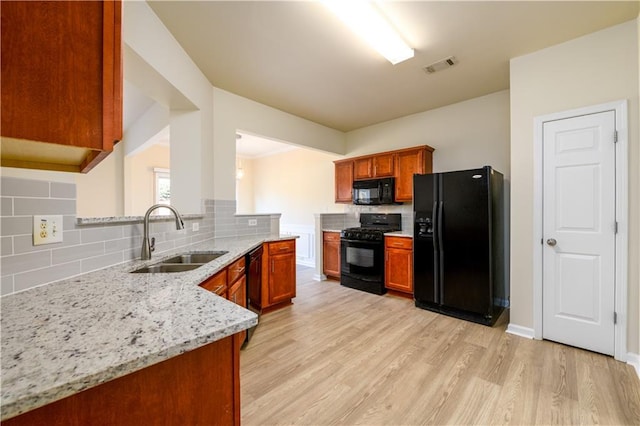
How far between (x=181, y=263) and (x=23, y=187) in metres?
1.12

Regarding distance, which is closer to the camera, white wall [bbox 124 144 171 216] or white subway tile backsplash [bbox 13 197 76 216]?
white subway tile backsplash [bbox 13 197 76 216]

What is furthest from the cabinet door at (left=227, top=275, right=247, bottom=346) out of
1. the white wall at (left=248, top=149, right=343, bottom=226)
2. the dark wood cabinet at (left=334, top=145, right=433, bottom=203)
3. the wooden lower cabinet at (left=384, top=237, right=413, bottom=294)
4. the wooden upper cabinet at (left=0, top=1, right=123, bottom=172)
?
the white wall at (left=248, top=149, right=343, bottom=226)

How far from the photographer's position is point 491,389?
5.83ft

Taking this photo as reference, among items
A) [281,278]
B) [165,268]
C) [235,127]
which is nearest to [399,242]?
[281,278]

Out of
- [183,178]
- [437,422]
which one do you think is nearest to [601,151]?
[437,422]

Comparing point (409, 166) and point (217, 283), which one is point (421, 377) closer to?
point (217, 283)

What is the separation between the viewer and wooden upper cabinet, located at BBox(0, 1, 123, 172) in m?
0.61

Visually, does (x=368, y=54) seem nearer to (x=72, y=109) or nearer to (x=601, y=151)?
(x=601, y=151)

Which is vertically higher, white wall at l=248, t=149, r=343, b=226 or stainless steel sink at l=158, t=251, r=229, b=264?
white wall at l=248, t=149, r=343, b=226

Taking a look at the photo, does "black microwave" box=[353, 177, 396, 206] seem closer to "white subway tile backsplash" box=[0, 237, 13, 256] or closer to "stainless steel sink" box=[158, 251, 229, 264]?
"stainless steel sink" box=[158, 251, 229, 264]

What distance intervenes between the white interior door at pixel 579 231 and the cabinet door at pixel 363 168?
2.28 meters

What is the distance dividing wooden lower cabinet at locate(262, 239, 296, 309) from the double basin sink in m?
0.88

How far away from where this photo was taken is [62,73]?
652mm

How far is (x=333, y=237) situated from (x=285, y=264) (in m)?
1.40
